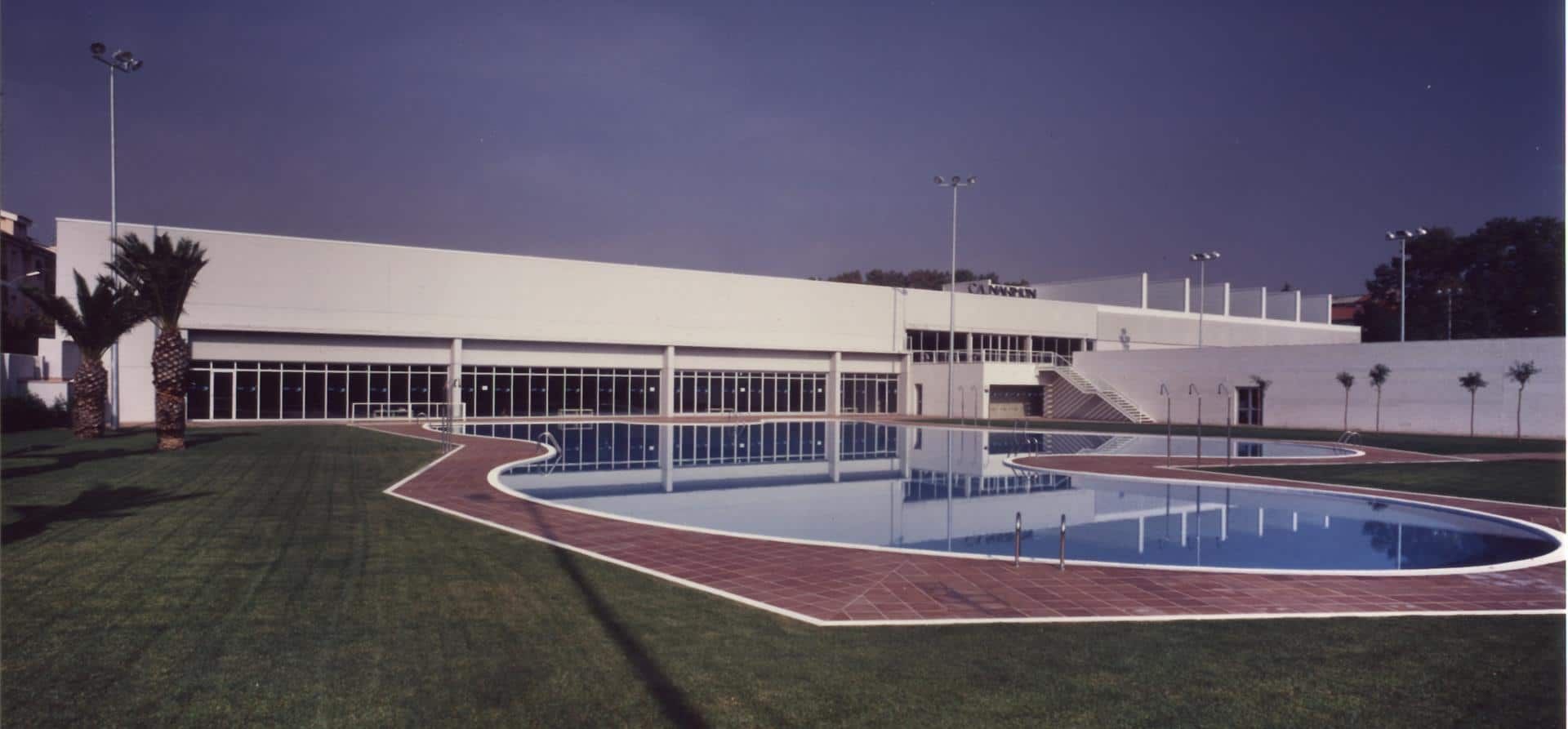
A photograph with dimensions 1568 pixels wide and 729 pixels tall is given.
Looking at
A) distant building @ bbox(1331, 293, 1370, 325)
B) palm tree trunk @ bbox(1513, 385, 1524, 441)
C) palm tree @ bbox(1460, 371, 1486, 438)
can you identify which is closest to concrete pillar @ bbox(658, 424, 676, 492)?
palm tree @ bbox(1460, 371, 1486, 438)

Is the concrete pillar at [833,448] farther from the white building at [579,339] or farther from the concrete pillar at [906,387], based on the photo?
the concrete pillar at [906,387]

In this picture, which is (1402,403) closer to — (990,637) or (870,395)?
(870,395)

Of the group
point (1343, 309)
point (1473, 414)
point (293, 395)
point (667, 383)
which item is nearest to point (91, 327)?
point (293, 395)

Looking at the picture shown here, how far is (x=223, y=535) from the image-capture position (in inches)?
375

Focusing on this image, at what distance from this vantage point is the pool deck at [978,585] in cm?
756

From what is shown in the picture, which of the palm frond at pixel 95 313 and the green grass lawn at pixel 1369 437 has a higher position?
the palm frond at pixel 95 313

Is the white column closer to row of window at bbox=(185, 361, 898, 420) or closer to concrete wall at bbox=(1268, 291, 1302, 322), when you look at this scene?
row of window at bbox=(185, 361, 898, 420)

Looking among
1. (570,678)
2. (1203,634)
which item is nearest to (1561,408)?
(1203,634)

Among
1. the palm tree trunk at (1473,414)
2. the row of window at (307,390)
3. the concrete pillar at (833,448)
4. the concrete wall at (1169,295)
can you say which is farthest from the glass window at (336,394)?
the concrete wall at (1169,295)

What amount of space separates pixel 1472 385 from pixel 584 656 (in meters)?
36.6

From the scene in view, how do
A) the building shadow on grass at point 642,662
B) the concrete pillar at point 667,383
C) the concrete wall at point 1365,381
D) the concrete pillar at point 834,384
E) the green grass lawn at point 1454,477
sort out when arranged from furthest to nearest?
the concrete pillar at point 834,384 → the concrete pillar at point 667,383 → the concrete wall at point 1365,381 → the green grass lawn at point 1454,477 → the building shadow on grass at point 642,662

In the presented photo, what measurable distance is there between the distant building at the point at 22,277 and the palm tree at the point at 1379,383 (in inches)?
2434

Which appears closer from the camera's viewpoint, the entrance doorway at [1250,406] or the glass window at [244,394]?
the glass window at [244,394]

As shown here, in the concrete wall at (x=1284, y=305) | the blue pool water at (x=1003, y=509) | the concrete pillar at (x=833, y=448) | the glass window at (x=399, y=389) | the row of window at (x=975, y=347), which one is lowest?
the concrete pillar at (x=833, y=448)
